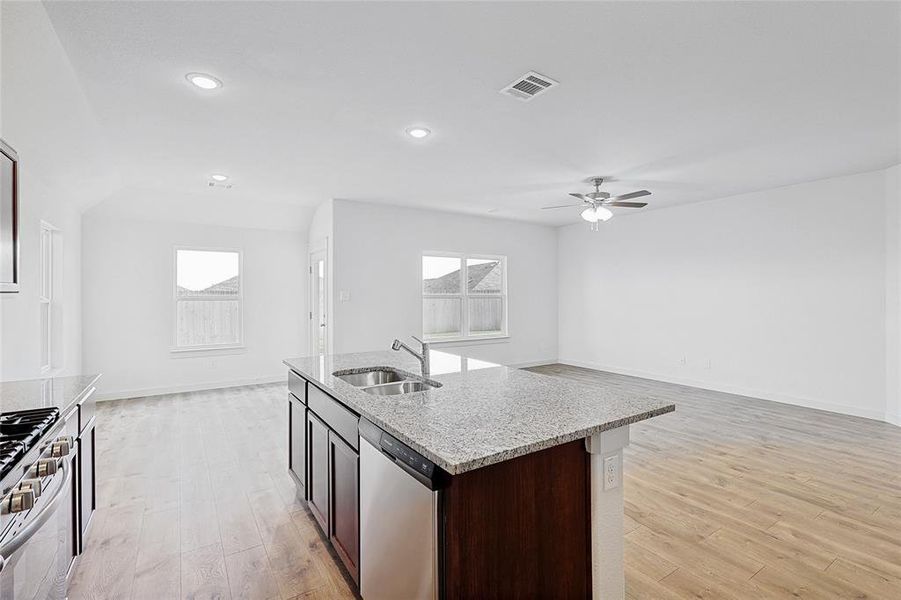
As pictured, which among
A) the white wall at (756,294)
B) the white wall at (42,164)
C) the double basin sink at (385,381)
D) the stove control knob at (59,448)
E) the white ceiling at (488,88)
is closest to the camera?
the stove control knob at (59,448)

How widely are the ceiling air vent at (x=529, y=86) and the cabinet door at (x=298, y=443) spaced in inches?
87.4

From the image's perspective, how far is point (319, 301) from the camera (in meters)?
6.27

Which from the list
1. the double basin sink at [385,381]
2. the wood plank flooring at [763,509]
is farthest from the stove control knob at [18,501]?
the wood plank flooring at [763,509]

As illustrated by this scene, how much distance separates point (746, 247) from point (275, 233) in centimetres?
632

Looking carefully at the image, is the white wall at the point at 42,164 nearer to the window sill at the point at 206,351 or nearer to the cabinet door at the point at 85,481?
the window sill at the point at 206,351

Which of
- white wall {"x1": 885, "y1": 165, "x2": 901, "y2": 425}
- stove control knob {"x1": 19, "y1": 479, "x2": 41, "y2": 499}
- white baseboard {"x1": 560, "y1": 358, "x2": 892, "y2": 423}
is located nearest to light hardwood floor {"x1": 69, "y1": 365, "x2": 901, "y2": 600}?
white baseboard {"x1": 560, "y1": 358, "x2": 892, "y2": 423}

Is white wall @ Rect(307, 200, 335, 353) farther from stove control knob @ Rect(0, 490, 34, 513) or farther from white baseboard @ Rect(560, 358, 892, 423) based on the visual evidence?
stove control knob @ Rect(0, 490, 34, 513)

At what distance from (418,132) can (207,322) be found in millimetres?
4461

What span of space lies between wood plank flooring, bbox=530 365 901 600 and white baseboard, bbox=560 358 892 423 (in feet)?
0.65

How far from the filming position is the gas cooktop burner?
3.89 feet

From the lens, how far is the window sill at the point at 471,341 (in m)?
6.62

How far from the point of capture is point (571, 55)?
2.27 meters

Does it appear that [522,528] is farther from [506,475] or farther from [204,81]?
[204,81]

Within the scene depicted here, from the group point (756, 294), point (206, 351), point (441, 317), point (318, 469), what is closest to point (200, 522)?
point (318, 469)
